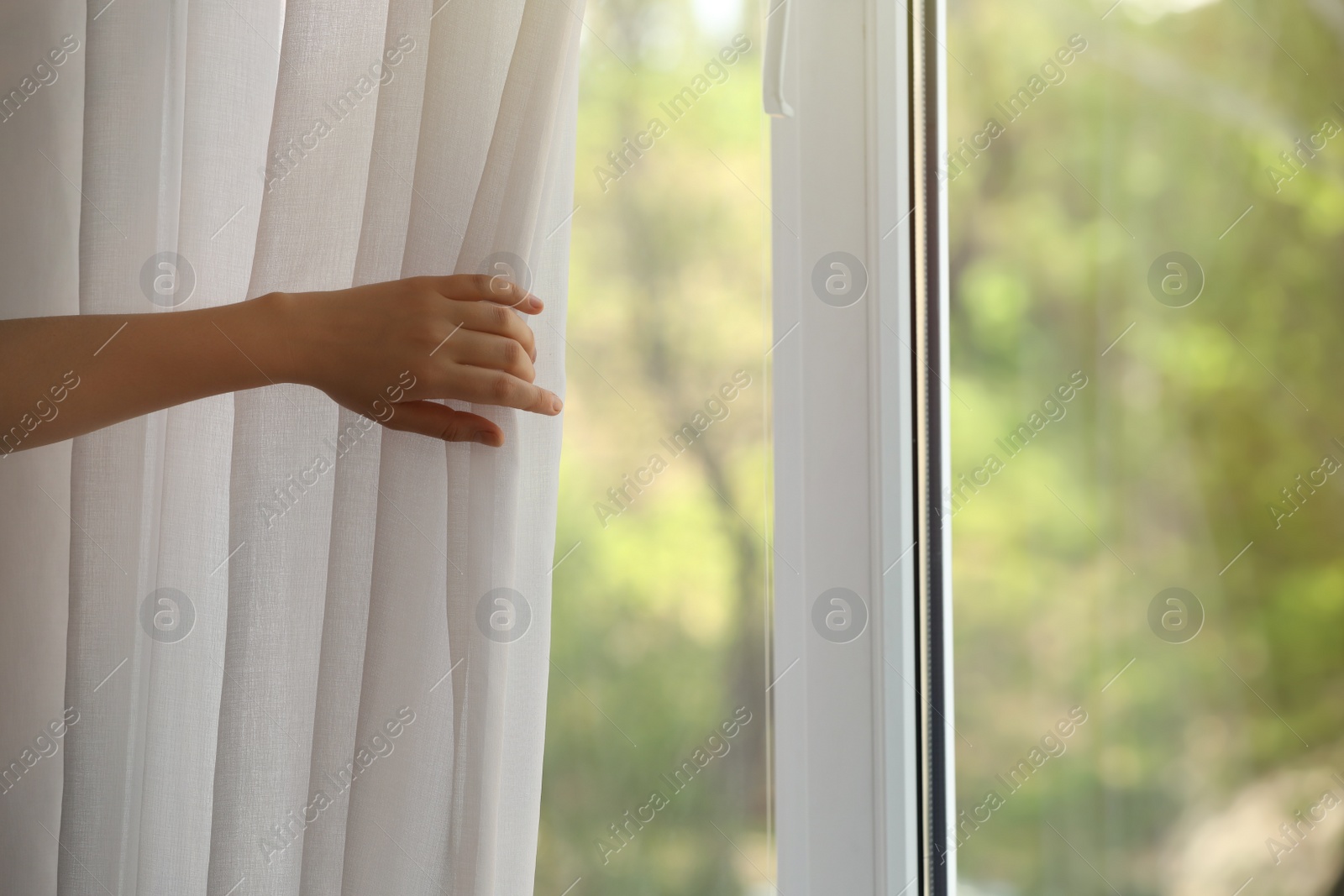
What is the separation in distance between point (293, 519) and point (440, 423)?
134 mm

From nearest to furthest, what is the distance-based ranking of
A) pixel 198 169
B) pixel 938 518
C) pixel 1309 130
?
pixel 1309 130 → pixel 198 169 → pixel 938 518

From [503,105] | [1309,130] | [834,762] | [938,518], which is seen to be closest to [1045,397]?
[938,518]

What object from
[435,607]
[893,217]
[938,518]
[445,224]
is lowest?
[435,607]

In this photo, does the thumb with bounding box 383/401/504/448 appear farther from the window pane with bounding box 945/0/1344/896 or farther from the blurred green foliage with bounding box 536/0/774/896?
the window pane with bounding box 945/0/1344/896

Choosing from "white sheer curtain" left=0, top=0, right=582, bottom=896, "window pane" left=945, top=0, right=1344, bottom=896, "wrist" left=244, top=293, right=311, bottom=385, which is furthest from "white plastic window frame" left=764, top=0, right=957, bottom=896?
"wrist" left=244, top=293, right=311, bottom=385

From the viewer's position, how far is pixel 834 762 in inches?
30.9

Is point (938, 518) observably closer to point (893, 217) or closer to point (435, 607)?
point (893, 217)

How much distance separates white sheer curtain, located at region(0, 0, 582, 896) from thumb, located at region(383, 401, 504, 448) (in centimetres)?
1

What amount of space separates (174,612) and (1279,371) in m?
0.83

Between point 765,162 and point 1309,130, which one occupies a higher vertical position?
point 765,162

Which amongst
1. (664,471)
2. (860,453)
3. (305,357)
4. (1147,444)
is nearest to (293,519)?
(305,357)

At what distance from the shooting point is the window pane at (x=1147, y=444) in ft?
1.91

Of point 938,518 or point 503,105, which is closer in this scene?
point 503,105

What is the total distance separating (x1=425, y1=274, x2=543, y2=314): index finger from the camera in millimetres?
604
